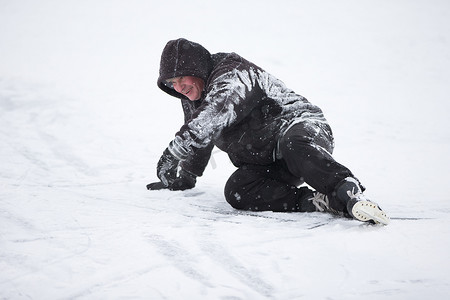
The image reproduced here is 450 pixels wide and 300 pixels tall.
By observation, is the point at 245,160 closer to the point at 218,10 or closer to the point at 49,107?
the point at 49,107

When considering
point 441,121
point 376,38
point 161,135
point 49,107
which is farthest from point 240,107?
point 376,38

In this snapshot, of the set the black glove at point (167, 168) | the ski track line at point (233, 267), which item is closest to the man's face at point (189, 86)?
the black glove at point (167, 168)

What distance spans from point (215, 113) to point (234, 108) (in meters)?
0.11

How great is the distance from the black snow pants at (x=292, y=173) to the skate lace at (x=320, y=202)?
8 cm

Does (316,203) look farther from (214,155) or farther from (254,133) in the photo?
(214,155)

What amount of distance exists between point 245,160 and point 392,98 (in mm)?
4589

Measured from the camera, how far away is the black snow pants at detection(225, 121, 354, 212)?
2.34 meters

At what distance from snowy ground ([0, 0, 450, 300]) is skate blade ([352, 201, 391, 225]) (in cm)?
5

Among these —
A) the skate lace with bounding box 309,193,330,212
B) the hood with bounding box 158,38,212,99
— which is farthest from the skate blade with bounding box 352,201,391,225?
the hood with bounding box 158,38,212,99

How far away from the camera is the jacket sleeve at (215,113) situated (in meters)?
2.48

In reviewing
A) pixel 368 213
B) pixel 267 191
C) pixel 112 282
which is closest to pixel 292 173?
pixel 267 191

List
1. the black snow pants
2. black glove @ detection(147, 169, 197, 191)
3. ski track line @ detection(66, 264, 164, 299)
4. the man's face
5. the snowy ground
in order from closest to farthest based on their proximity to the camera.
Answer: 1. ski track line @ detection(66, 264, 164, 299)
2. the snowy ground
3. the black snow pants
4. the man's face
5. black glove @ detection(147, 169, 197, 191)

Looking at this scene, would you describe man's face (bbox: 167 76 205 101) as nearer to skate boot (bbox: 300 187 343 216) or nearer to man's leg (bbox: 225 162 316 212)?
man's leg (bbox: 225 162 316 212)

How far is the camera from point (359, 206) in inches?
83.9
